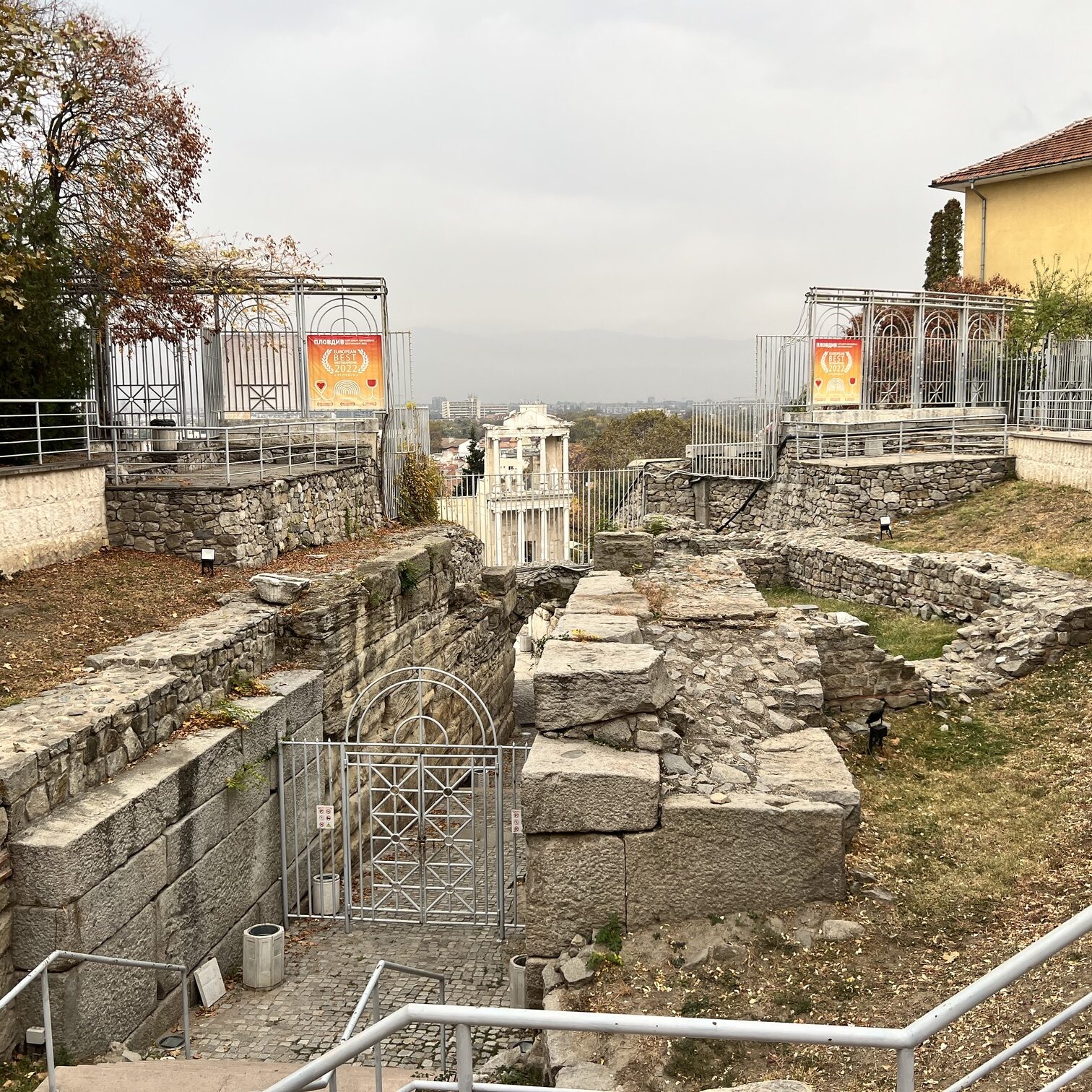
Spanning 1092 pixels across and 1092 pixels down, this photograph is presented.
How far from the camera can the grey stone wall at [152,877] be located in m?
6.27

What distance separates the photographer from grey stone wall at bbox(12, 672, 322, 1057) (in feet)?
20.6

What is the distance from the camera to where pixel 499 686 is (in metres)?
18.0

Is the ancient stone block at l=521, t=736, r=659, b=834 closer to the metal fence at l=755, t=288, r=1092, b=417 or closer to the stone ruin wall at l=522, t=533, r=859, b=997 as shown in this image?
the stone ruin wall at l=522, t=533, r=859, b=997

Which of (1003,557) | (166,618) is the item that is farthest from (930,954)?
(1003,557)

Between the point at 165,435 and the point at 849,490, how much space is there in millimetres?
12620

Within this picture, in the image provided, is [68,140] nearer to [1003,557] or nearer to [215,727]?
[215,727]

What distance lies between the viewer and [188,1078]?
541 centimetres

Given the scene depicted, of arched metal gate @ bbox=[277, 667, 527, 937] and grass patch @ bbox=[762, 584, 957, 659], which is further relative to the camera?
grass patch @ bbox=[762, 584, 957, 659]

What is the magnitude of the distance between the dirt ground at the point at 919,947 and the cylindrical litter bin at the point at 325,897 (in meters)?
5.06

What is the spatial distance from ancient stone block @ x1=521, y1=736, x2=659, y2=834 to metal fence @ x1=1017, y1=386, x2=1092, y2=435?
16.0 metres

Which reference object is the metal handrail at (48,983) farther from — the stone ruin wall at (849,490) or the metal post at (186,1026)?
the stone ruin wall at (849,490)

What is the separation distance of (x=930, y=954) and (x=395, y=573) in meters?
9.35

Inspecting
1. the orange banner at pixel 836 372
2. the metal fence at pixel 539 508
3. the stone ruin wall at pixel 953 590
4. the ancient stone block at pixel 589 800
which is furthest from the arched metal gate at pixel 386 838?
the orange banner at pixel 836 372

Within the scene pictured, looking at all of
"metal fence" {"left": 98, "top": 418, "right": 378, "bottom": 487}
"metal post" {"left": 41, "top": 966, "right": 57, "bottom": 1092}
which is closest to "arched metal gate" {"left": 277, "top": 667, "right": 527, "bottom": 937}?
"metal post" {"left": 41, "top": 966, "right": 57, "bottom": 1092}
